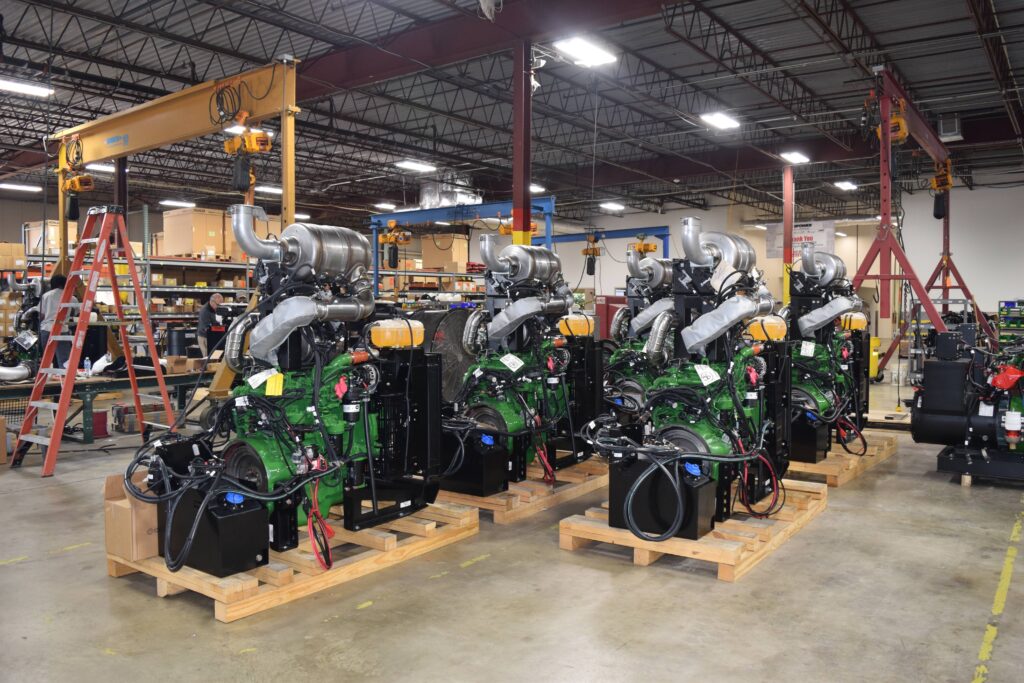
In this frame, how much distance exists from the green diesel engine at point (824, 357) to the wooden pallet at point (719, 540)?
1495mm

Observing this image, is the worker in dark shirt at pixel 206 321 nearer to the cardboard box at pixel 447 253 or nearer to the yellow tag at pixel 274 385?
the yellow tag at pixel 274 385

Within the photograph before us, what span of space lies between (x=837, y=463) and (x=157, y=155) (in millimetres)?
17492

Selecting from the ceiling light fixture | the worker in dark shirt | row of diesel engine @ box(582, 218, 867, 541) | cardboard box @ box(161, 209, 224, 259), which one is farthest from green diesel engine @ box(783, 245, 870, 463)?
cardboard box @ box(161, 209, 224, 259)

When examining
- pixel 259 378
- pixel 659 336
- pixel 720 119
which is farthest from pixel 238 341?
pixel 720 119

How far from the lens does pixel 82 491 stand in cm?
611

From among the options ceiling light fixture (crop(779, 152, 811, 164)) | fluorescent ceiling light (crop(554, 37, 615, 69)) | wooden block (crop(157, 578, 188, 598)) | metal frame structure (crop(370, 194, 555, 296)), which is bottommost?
wooden block (crop(157, 578, 188, 598))

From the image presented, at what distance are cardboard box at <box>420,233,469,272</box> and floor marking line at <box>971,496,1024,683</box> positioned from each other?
46.2ft

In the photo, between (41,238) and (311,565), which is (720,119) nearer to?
(311,565)

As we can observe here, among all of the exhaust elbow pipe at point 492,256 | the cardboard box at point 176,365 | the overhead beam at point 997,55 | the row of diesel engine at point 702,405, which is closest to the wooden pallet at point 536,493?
the row of diesel engine at point 702,405

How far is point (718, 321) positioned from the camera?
4805 mm

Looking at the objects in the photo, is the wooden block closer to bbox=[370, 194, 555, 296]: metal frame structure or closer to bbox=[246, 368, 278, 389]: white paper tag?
bbox=[246, 368, 278, 389]: white paper tag

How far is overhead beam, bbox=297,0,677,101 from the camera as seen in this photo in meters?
8.62

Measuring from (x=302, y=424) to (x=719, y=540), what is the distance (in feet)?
7.91

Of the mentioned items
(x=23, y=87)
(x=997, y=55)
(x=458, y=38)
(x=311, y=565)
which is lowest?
(x=311, y=565)
